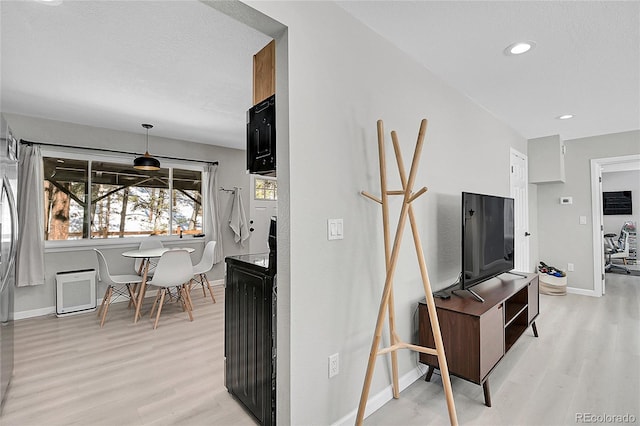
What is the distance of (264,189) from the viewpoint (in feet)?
20.4

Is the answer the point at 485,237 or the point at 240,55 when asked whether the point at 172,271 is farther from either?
the point at 485,237

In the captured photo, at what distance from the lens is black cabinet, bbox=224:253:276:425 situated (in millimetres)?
1701

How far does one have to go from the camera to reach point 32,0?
185 centimetres

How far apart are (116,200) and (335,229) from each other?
165 inches

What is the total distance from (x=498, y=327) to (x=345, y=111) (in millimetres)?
1757

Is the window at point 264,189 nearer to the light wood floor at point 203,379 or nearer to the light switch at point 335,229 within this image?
the light wood floor at point 203,379

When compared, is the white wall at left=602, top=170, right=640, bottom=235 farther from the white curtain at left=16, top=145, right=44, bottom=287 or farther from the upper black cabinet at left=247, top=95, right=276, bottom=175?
the white curtain at left=16, top=145, right=44, bottom=287

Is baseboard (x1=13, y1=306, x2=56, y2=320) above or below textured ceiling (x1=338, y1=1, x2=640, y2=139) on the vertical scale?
below

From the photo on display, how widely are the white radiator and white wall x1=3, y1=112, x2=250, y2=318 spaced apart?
0.21 meters

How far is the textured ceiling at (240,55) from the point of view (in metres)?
1.88

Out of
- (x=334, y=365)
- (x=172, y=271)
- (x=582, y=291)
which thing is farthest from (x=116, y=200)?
(x=582, y=291)

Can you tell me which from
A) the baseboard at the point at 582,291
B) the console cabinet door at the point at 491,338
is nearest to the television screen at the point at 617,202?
the baseboard at the point at 582,291

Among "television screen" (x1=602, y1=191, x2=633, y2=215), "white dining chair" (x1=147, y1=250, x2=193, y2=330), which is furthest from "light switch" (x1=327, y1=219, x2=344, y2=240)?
"television screen" (x1=602, y1=191, x2=633, y2=215)

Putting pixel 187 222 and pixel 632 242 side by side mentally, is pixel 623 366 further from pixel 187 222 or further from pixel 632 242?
pixel 632 242
